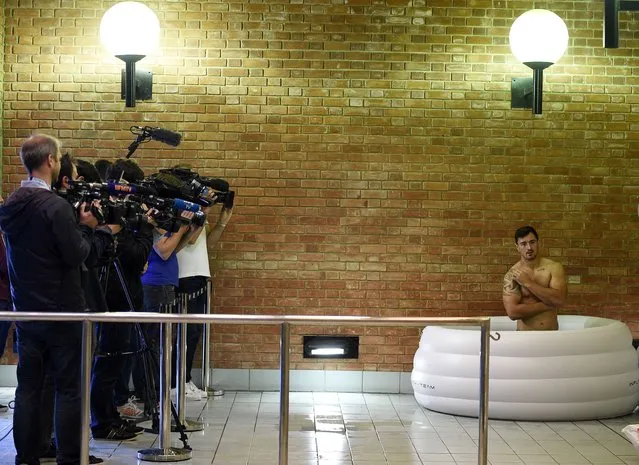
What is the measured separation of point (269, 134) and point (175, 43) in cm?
112

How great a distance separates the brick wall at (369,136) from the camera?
30.7ft

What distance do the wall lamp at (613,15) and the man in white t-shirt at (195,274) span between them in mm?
3543

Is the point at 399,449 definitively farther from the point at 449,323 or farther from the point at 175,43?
the point at 175,43

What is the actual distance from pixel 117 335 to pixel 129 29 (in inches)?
109

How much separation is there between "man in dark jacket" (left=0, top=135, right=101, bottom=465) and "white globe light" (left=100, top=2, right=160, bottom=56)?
295cm

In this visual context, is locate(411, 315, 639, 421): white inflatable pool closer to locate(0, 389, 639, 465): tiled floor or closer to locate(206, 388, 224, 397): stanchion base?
locate(0, 389, 639, 465): tiled floor

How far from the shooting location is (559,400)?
8117 mm

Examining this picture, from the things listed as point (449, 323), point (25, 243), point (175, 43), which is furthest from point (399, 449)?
point (175, 43)

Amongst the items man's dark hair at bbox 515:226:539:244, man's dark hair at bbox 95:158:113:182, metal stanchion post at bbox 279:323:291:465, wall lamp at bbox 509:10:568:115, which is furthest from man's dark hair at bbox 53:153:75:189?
wall lamp at bbox 509:10:568:115

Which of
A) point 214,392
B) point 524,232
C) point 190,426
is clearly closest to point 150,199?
point 190,426

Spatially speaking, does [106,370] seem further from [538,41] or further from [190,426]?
[538,41]

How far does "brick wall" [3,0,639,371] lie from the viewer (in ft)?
30.7

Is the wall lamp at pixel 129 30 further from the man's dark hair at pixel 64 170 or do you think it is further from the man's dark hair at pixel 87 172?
the man's dark hair at pixel 64 170

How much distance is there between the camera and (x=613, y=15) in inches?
257
